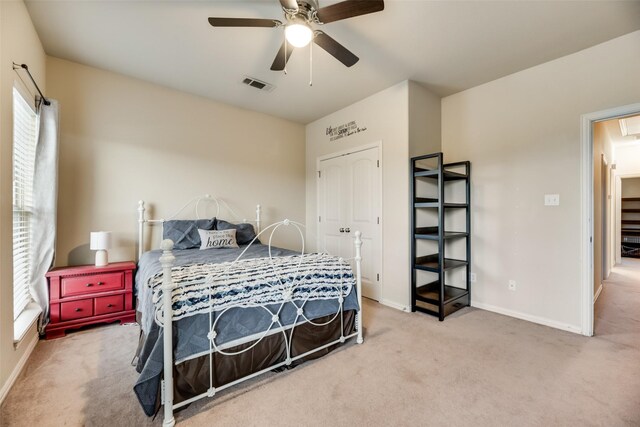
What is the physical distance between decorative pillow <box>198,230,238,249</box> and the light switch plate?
3412 mm

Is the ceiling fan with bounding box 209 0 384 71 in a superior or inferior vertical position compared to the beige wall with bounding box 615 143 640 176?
superior

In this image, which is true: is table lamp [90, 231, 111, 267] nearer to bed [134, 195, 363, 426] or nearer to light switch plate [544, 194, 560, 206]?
bed [134, 195, 363, 426]

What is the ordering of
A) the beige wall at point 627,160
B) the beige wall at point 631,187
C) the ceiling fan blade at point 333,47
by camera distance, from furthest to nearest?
1. the beige wall at point 631,187
2. the beige wall at point 627,160
3. the ceiling fan blade at point 333,47

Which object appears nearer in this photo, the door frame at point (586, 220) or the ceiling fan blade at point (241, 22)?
the ceiling fan blade at point (241, 22)

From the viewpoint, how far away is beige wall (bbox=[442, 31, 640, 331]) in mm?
2586

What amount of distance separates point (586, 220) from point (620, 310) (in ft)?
5.00

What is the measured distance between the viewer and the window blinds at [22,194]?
2.21 metres

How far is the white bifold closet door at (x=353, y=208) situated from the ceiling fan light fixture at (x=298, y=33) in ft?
6.35

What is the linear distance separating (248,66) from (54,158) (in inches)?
77.7

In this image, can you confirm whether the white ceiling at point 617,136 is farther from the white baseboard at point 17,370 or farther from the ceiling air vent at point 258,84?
A: the white baseboard at point 17,370

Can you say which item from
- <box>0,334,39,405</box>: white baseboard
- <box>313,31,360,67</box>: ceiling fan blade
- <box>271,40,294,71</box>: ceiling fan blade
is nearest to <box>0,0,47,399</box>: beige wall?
<box>0,334,39,405</box>: white baseboard

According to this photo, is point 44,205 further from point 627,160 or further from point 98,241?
point 627,160

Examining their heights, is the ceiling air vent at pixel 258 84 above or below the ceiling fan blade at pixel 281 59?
above

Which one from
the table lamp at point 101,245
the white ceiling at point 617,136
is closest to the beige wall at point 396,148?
the white ceiling at point 617,136
